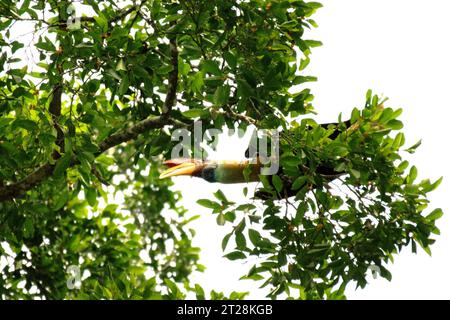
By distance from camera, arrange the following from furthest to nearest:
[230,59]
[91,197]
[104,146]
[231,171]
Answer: [91,197] → [104,146] → [231,171] → [230,59]

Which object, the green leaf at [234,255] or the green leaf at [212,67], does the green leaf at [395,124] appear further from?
the green leaf at [234,255]

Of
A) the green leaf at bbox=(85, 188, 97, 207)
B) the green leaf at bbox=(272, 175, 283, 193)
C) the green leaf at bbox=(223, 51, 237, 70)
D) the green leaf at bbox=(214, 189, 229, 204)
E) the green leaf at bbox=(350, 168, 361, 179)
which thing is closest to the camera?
the green leaf at bbox=(223, 51, 237, 70)

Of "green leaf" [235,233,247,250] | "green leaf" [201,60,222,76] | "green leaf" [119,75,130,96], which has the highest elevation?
"green leaf" [119,75,130,96]

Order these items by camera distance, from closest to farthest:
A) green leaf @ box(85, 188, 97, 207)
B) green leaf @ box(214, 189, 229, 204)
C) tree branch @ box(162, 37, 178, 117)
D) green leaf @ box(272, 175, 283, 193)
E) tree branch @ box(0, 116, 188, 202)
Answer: green leaf @ box(272, 175, 283, 193) < green leaf @ box(214, 189, 229, 204) < tree branch @ box(162, 37, 178, 117) < tree branch @ box(0, 116, 188, 202) < green leaf @ box(85, 188, 97, 207)

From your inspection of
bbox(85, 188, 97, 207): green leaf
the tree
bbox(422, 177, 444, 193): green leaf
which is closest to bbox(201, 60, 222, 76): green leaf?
the tree

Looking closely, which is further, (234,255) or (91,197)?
(91,197)

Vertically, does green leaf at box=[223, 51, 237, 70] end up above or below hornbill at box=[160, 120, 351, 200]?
above

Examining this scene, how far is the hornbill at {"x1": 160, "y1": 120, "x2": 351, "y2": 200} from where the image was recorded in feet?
17.2

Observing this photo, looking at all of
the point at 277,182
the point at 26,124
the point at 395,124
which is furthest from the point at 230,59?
the point at 26,124

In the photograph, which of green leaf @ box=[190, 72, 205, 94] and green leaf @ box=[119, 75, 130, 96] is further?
green leaf @ box=[190, 72, 205, 94]

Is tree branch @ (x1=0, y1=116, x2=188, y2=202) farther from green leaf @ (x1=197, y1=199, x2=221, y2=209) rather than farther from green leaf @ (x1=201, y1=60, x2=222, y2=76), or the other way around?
green leaf @ (x1=201, y1=60, x2=222, y2=76)

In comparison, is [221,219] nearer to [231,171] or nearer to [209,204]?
[209,204]

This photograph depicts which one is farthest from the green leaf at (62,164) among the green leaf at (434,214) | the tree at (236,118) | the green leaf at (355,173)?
the green leaf at (434,214)

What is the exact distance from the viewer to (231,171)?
5352mm
